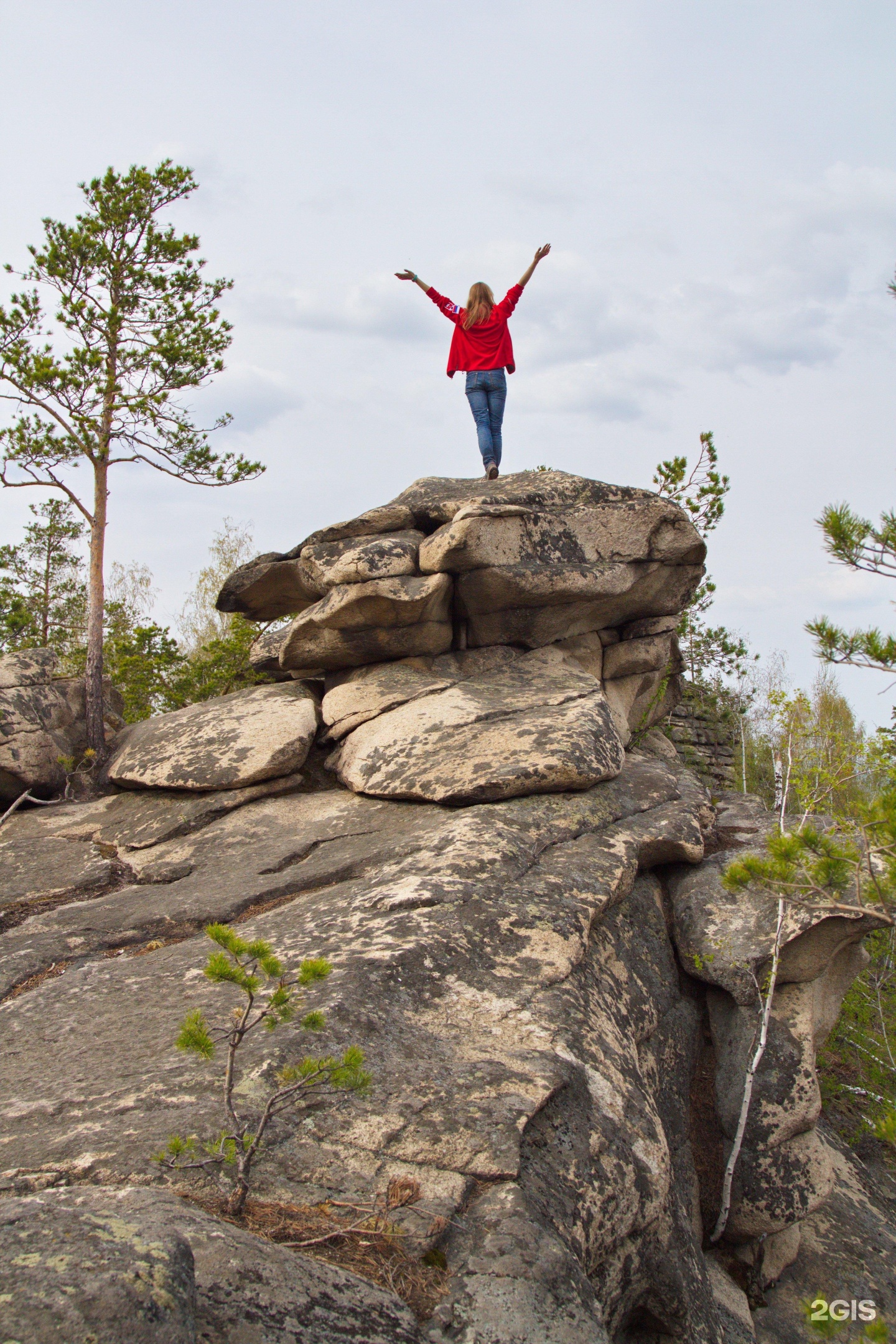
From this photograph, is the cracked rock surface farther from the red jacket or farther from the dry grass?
the red jacket

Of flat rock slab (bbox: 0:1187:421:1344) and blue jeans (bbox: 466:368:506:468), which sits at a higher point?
blue jeans (bbox: 466:368:506:468)

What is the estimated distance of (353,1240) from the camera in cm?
360

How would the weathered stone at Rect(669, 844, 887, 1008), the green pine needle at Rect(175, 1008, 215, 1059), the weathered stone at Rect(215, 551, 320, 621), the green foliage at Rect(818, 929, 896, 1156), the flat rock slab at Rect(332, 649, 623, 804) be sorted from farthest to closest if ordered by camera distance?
the weathered stone at Rect(215, 551, 320, 621), the green foliage at Rect(818, 929, 896, 1156), the flat rock slab at Rect(332, 649, 623, 804), the weathered stone at Rect(669, 844, 887, 1008), the green pine needle at Rect(175, 1008, 215, 1059)

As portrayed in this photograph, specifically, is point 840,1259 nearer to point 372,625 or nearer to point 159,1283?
point 159,1283

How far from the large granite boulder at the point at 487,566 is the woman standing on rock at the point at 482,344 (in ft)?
3.41

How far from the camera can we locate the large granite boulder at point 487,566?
9.58m

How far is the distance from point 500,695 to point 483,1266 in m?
5.94

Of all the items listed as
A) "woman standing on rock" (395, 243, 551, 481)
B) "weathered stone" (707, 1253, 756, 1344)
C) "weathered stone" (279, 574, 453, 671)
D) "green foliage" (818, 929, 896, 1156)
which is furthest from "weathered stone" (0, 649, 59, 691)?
"green foliage" (818, 929, 896, 1156)

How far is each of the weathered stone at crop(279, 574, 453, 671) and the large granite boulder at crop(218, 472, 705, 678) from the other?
1cm

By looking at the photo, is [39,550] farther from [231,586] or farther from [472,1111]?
[472,1111]

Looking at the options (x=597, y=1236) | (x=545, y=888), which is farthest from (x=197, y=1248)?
(x=545, y=888)

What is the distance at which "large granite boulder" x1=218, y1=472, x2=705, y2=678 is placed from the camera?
958 centimetres

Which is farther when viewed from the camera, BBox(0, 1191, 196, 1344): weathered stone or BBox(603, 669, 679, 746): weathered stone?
BBox(603, 669, 679, 746): weathered stone

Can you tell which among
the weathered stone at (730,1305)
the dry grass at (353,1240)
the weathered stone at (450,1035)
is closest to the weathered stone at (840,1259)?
the weathered stone at (730,1305)
